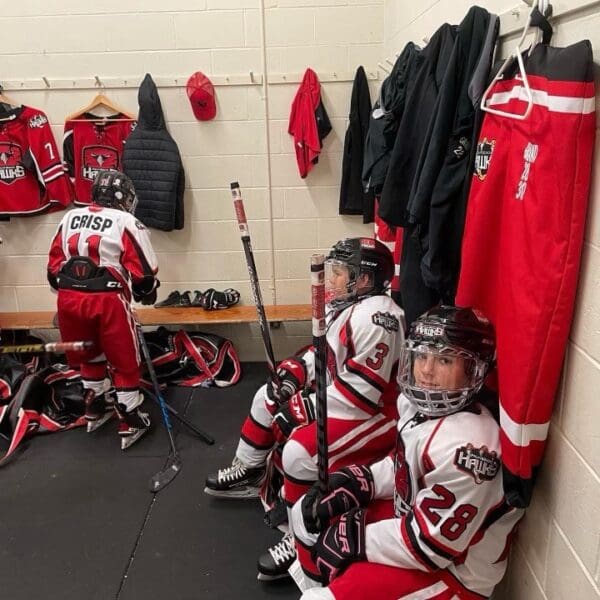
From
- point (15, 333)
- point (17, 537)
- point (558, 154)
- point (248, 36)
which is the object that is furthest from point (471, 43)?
point (15, 333)

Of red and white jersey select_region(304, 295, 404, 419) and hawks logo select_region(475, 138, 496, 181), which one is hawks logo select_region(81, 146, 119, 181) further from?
hawks logo select_region(475, 138, 496, 181)

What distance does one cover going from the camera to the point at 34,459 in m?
2.70

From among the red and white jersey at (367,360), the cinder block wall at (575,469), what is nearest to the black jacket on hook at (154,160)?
the red and white jersey at (367,360)

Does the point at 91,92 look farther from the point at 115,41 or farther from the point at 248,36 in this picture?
the point at 248,36

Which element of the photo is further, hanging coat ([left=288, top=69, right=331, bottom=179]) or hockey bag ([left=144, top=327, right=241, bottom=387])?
hockey bag ([left=144, top=327, right=241, bottom=387])

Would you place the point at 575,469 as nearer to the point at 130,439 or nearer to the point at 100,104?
the point at 130,439

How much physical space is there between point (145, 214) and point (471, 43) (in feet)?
7.52

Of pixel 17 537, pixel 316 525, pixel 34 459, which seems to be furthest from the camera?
pixel 34 459

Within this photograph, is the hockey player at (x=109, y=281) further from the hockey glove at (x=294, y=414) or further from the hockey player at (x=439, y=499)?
the hockey player at (x=439, y=499)

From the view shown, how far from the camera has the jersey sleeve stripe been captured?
183 cm

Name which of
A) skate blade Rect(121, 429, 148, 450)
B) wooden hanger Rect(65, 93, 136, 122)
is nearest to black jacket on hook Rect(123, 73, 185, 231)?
wooden hanger Rect(65, 93, 136, 122)

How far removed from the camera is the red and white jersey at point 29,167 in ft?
10.9

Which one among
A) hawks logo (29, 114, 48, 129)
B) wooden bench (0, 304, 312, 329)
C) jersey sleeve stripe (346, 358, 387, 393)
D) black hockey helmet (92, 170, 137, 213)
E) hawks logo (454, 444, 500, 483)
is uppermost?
hawks logo (29, 114, 48, 129)

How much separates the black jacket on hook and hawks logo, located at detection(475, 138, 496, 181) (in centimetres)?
225
